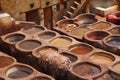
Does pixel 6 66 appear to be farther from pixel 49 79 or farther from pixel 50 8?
pixel 50 8

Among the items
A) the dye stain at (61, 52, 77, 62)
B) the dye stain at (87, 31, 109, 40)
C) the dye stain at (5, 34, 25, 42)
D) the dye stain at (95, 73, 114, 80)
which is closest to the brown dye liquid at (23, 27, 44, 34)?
the dye stain at (5, 34, 25, 42)

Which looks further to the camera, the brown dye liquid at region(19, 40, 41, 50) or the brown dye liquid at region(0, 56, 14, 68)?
the brown dye liquid at region(19, 40, 41, 50)

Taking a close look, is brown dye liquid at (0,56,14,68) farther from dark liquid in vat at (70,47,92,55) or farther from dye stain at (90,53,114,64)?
dye stain at (90,53,114,64)

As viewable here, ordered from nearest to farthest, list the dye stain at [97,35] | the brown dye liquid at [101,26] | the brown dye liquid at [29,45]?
the brown dye liquid at [29,45], the dye stain at [97,35], the brown dye liquid at [101,26]

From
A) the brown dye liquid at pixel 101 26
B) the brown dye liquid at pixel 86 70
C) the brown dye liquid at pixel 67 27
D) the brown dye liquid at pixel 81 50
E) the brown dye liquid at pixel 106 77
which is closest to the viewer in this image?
the brown dye liquid at pixel 106 77

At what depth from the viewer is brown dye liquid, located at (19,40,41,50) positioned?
5777 mm

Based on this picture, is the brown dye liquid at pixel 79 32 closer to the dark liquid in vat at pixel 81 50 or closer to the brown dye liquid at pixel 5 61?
the dark liquid in vat at pixel 81 50

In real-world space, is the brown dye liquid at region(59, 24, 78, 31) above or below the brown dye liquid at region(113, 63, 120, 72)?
above

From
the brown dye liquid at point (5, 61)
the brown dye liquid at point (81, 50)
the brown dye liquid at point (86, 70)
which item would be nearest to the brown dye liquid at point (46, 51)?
the brown dye liquid at point (81, 50)

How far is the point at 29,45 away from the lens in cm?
586

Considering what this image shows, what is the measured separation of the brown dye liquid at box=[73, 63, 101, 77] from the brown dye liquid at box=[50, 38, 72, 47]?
2.59 feet

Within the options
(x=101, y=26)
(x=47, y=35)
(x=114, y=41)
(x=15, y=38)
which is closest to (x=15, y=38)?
(x=15, y=38)

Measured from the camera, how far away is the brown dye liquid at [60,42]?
19.3 ft

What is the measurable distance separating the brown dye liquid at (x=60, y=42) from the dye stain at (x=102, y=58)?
2.15 ft
